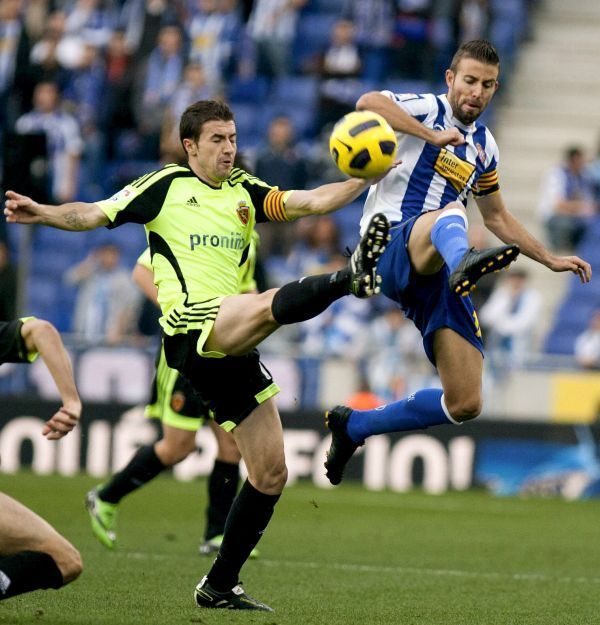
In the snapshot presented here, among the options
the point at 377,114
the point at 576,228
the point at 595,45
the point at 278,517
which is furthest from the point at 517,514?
the point at 595,45

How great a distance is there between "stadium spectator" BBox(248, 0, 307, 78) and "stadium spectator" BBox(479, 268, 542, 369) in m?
6.10

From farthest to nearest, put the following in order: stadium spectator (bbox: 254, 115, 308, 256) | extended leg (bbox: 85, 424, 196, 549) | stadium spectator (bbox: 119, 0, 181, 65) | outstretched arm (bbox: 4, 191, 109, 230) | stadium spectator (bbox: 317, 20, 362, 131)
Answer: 1. stadium spectator (bbox: 119, 0, 181, 65)
2. stadium spectator (bbox: 317, 20, 362, 131)
3. stadium spectator (bbox: 254, 115, 308, 256)
4. extended leg (bbox: 85, 424, 196, 549)
5. outstretched arm (bbox: 4, 191, 109, 230)

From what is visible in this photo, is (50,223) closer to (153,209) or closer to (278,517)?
(153,209)

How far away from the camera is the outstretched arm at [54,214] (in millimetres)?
6840

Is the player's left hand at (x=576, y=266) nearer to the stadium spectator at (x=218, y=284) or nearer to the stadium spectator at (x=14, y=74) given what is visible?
the stadium spectator at (x=218, y=284)

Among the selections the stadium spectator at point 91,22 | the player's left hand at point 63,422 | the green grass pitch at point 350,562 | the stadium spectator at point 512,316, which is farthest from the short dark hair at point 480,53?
the stadium spectator at point 91,22

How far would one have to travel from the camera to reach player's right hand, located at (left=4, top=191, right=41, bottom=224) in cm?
683

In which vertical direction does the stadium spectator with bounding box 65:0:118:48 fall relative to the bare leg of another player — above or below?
above

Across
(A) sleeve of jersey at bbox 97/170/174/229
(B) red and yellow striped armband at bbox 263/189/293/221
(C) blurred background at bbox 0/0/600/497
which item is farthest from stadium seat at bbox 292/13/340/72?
(A) sleeve of jersey at bbox 97/170/174/229

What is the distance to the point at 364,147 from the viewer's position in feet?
23.2

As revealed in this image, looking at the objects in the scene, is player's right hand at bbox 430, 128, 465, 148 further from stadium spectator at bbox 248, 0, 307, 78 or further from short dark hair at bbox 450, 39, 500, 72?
stadium spectator at bbox 248, 0, 307, 78

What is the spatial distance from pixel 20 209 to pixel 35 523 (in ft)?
4.87

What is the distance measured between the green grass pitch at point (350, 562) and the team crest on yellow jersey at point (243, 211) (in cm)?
172

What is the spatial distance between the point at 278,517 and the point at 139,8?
37.6ft
